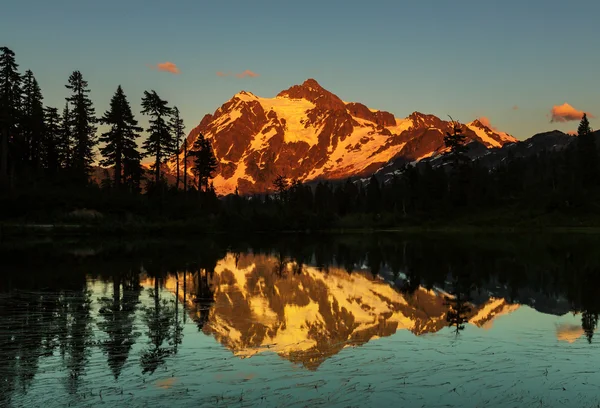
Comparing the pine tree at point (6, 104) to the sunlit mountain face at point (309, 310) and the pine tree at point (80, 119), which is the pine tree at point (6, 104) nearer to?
the pine tree at point (80, 119)

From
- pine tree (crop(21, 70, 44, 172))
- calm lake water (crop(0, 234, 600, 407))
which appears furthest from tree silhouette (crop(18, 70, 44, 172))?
calm lake water (crop(0, 234, 600, 407))

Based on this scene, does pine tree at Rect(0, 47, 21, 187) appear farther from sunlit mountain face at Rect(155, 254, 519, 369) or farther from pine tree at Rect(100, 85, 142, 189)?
sunlit mountain face at Rect(155, 254, 519, 369)

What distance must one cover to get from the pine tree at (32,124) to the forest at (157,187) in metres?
0.19

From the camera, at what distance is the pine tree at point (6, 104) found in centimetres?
6769

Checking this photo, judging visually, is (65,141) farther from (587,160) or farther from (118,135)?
(587,160)

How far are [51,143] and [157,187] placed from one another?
1784 centimetres

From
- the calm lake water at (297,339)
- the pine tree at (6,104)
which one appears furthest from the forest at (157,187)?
the calm lake water at (297,339)

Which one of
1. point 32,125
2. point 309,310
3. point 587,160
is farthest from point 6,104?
point 587,160

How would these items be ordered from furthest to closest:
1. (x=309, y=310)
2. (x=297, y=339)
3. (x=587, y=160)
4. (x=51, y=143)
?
(x=587, y=160), (x=51, y=143), (x=309, y=310), (x=297, y=339)

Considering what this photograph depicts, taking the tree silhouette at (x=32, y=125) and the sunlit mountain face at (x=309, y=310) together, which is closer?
the sunlit mountain face at (x=309, y=310)

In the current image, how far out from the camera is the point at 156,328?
56.2 feet

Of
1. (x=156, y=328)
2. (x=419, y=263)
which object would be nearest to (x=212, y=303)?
(x=156, y=328)

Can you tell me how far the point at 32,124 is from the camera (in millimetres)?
77312

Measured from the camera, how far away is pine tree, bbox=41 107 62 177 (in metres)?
87.1
